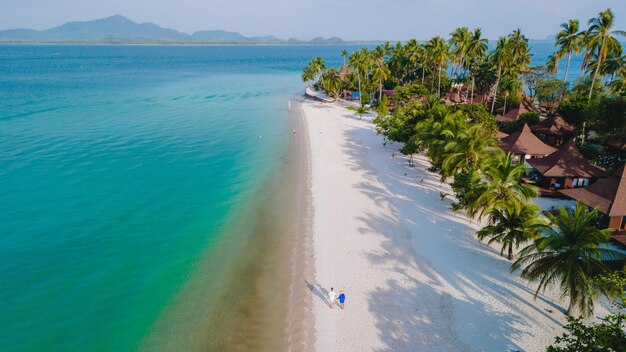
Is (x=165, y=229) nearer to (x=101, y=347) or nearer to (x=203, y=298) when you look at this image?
(x=203, y=298)

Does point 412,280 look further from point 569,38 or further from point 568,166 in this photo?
point 569,38

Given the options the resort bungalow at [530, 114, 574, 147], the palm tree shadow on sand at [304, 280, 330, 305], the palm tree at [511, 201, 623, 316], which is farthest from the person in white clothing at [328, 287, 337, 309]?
the resort bungalow at [530, 114, 574, 147]

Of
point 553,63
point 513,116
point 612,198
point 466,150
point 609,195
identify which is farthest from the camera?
point 553,63

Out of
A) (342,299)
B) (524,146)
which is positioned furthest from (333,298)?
(524,146)

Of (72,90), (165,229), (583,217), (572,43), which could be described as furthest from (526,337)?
(72,90)

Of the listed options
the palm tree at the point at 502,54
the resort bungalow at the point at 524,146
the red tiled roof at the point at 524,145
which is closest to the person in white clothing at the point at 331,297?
the resort bungalow at the point at 524,146

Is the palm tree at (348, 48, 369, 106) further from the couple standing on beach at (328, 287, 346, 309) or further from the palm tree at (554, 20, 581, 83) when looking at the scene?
the couple standing on beach at (328, 287, 346, 309)
